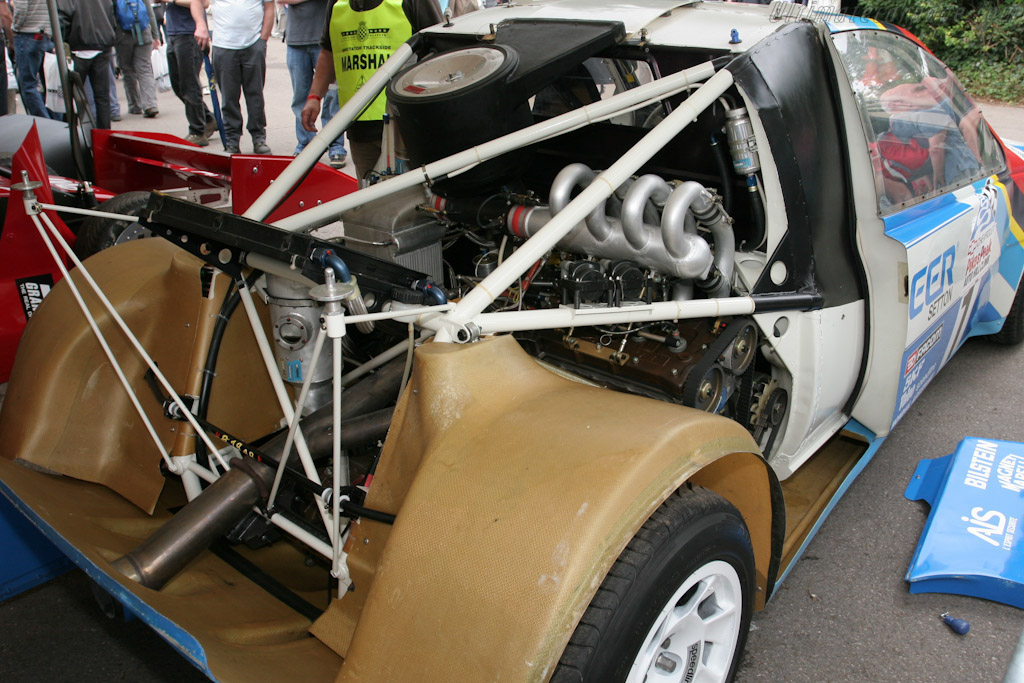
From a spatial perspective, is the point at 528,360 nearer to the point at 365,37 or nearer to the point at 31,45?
the point at 365,37

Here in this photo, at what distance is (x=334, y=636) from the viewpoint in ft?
5.71

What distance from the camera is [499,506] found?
1.47 metres

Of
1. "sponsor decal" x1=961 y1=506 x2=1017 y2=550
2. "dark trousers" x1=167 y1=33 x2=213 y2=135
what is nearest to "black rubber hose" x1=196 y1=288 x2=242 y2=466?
"sponsor decal" x1=961 y1=506 x2=1017 y2=550

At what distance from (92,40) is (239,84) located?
4.72 ft

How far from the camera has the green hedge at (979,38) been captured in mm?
13055

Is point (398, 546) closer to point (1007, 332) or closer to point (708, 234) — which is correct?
point (708, 234)

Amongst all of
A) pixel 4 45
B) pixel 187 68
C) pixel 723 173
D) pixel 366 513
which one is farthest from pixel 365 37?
pixel 4 45

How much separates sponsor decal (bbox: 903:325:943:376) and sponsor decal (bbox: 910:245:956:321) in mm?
104

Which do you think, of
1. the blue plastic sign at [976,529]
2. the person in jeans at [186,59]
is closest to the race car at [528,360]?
the blue plastic sign at [976,529]

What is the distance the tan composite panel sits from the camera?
137 cm

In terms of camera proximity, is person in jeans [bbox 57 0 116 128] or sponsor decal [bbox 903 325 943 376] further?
person in jeans [bbox 57 0 116 128]

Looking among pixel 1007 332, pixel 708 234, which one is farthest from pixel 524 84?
pixel 1007 332

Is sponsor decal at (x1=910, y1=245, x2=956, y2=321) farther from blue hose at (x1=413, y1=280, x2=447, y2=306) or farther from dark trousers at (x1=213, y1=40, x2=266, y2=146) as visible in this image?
dark trousers at (x1=213, y1=40, x2=266, y2=146)

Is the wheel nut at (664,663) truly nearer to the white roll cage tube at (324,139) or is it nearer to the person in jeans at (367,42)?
the white roll cage tube at (324,139)
